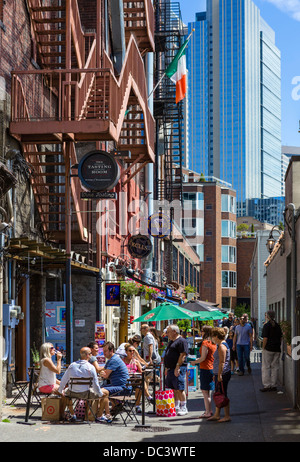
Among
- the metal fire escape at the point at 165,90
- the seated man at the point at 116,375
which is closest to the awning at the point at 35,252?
the seated man at the point at 116,375

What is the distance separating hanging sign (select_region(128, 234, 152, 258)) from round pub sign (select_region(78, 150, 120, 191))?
9.43 meters

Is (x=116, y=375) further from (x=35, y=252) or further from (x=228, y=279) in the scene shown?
(x=228, y=279)

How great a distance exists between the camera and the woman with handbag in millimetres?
12828

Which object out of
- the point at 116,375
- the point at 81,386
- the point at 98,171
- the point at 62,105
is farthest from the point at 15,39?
the point at 81,386

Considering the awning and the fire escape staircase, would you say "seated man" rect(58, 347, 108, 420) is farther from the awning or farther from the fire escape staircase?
the fire escape staircase

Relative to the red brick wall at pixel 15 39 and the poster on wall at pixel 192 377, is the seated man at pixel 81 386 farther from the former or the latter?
the red brick wall at pixel 15 39

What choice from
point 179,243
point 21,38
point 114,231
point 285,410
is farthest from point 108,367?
point 179,243

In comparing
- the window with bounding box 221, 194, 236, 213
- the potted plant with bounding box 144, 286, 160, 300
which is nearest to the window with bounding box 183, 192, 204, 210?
the window with bounding box 221, 194, 236, 213

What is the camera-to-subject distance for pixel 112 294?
23.3m

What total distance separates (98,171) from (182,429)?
7402mm

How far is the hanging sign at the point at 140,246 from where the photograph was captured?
88.4 ft

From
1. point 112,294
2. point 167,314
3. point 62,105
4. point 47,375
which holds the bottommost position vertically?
point 47,375
